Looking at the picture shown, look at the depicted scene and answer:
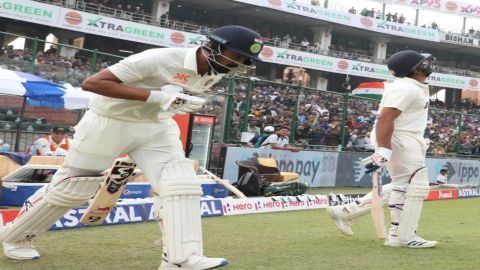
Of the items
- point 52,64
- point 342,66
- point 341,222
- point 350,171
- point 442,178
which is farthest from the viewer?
point 342,66

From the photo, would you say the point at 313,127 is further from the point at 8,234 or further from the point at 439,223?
the point at 8,234

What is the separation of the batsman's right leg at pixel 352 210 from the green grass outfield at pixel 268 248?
163 millimetres

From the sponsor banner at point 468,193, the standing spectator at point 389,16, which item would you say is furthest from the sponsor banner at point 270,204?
the standing spectator at point 389,16

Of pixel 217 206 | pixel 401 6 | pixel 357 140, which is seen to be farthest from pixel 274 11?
pixel 217 206

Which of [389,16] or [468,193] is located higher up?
[389,16]

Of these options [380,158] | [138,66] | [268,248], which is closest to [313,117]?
[380,158]

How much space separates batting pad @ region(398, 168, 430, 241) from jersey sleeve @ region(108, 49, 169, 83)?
2911 mm

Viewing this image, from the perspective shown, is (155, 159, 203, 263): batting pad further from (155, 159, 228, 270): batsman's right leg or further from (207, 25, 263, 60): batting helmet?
(207, 25, 263, 60): batting helmet

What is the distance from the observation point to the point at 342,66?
140 feet

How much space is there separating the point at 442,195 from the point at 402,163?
8820 mm

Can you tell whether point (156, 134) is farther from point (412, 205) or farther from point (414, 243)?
point (414, 243)

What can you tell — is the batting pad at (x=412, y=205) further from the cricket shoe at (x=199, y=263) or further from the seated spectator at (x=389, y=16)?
the seated spectator at (x=389, y=16)

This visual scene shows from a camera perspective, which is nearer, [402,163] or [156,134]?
[156,134]

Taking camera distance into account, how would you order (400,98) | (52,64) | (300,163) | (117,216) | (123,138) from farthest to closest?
1. (300,163)
2. (52,64)
3. (117,216)
4. (400,98)
5. (123,138)
